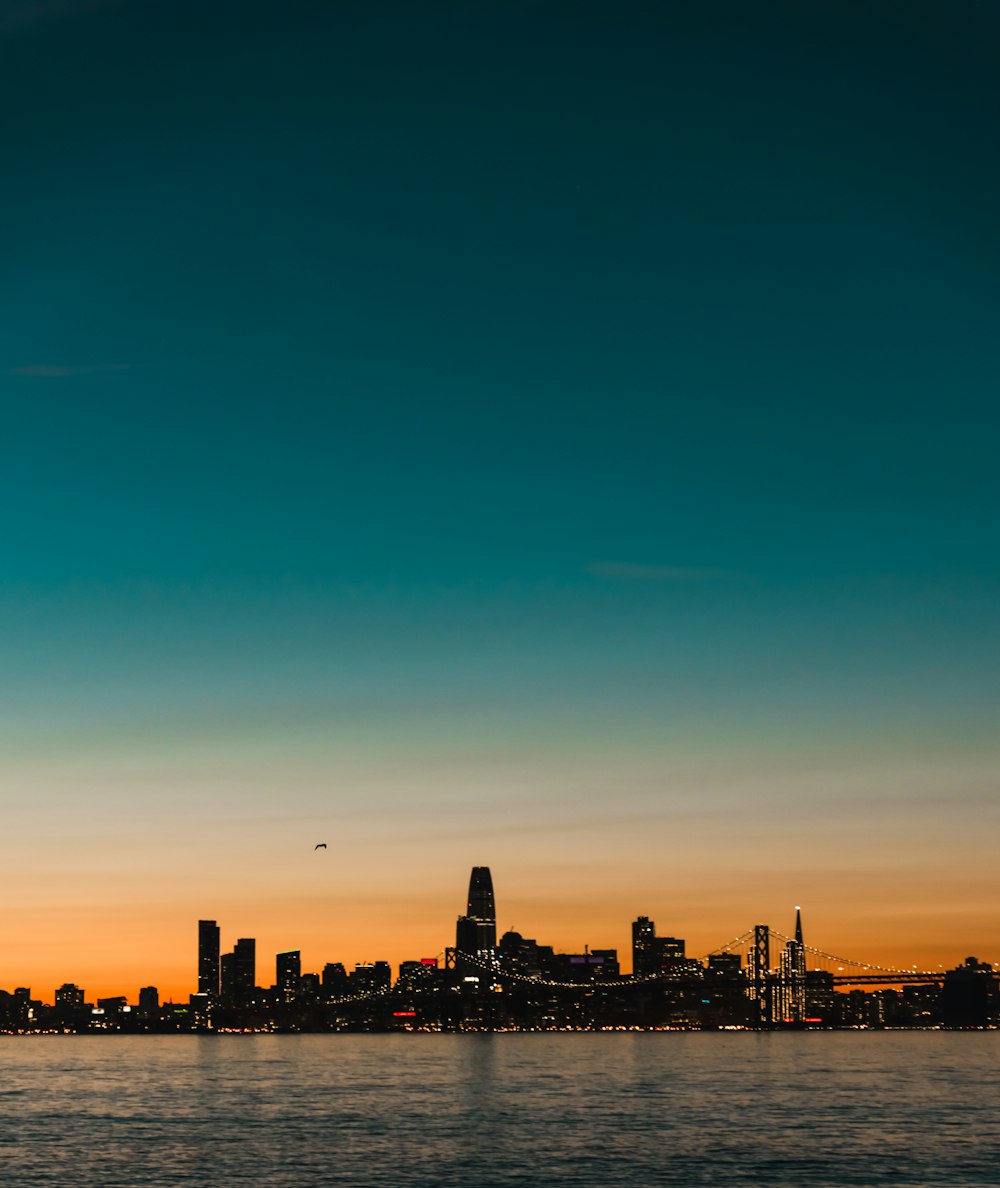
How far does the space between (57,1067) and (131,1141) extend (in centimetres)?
11580

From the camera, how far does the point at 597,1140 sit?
229 feet

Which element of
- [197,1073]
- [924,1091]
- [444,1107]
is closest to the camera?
[444,1107]

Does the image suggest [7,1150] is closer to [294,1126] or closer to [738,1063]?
[294,1126]

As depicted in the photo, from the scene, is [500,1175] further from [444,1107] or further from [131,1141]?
[444,1107]

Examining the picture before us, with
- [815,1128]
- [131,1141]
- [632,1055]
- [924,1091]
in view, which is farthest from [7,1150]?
[632,1055]

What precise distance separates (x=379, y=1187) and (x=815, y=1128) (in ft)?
95.6

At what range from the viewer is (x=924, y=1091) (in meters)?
107

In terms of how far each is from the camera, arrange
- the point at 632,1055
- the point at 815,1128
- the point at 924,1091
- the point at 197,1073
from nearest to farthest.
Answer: the point at 815,1128 < the point at 924,1091 < the point at 197,1073 < the point at 632,1055

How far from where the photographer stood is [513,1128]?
251 feet

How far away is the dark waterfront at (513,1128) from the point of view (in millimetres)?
58625

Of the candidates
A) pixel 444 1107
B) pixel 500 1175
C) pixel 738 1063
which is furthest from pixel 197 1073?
pixel 500 1175

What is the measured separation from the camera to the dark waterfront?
5862cm

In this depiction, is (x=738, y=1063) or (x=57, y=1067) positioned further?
(x=57, y=1067)

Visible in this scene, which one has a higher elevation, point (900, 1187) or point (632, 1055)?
point (900, 1187)
